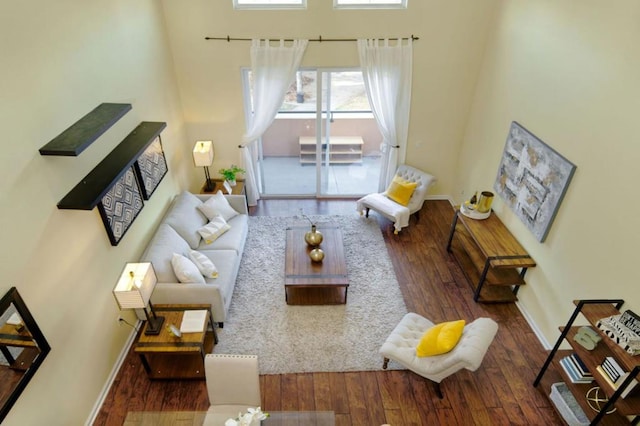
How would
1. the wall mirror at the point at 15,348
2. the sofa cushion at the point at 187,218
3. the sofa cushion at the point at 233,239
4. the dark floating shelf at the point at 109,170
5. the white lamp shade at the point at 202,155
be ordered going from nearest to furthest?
the wall mirror at the point at 15,348 < the dark floating shelf at the point at 109,170 < the sofa cushion at the point at 187,218 < the sofa cushion at the point at 233,239 < the white lamp shade at the point at 202,155

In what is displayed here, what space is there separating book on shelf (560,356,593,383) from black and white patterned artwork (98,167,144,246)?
442 centimetres

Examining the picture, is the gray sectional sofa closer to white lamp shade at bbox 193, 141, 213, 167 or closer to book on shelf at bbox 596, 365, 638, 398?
white lamp shade at bbox 193, 141, 213, 167

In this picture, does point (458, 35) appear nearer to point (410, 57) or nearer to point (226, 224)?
point (410, 57)

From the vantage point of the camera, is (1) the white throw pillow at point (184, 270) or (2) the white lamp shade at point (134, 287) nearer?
(2) the white lamp shade at point (134, 287)

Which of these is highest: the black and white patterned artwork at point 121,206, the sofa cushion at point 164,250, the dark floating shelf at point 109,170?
the dark floating shelf at point 109,170

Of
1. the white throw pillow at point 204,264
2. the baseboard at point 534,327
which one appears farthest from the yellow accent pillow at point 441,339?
the white throw pillow at point 204,264

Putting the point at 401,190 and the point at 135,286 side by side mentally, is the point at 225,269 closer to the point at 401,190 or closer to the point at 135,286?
the point at 135,286

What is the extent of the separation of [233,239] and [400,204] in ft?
8.68

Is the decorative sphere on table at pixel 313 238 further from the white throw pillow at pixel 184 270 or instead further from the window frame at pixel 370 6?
the window frame at pixel 370 6

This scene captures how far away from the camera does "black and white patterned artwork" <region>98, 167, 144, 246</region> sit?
3713 millimetres

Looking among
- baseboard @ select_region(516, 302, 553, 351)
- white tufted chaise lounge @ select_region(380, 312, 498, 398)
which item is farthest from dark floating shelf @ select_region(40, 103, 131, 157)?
baseboard @ select_region(516, 302, 553, 351)

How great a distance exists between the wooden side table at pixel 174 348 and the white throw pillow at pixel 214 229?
1.26m

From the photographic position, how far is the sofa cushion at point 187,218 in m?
4.92

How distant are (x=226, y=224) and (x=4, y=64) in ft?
10.2
